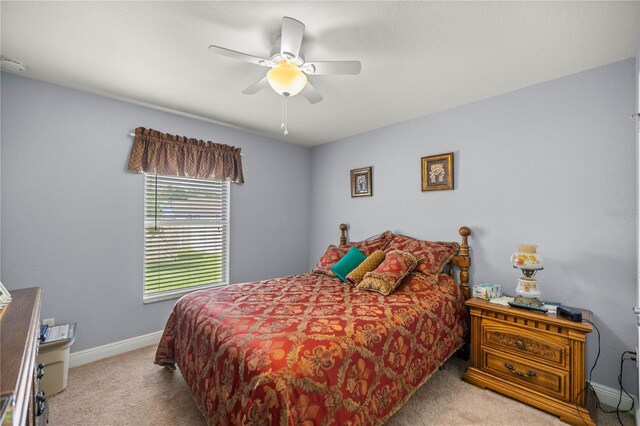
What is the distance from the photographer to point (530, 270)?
2090 millimetres

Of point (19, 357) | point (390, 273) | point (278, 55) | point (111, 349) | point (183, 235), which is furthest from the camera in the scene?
point (183, 235)

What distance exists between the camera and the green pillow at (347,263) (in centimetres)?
288

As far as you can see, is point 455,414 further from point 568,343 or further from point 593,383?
point 593,383

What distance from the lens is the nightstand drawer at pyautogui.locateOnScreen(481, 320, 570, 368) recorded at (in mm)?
1893

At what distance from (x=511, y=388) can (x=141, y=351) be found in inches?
126

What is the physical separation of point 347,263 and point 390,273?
→ 562mm

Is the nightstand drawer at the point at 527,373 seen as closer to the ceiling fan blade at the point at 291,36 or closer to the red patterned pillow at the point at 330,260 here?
the red patterned pillow at the point at 330,260

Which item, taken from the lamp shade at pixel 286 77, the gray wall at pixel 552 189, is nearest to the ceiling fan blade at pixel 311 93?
the lamp shade at pixel 286 77

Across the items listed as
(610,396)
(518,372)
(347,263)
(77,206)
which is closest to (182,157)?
(77,206)

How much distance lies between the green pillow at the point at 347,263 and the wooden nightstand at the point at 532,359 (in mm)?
1072

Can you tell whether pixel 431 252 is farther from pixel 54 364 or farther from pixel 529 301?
pixel 54 364

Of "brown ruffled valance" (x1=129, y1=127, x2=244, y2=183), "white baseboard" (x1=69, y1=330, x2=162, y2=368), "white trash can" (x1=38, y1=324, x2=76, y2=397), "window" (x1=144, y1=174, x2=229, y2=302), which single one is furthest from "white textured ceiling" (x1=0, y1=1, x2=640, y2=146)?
"white baseboard" (x1=69, y1=330, x2=162, y2=368)

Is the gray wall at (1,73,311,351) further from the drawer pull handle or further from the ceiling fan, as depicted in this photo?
the drawer pull handle

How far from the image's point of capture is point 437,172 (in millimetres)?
2979
